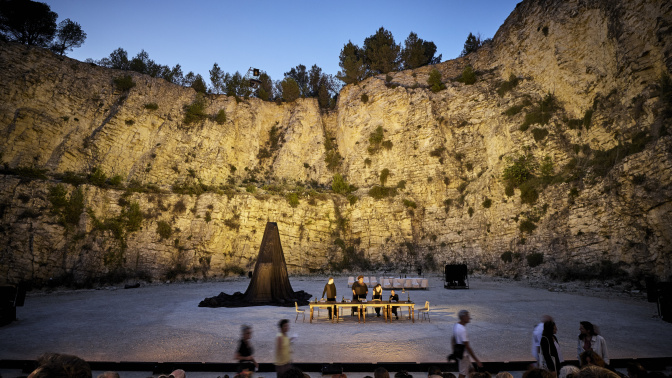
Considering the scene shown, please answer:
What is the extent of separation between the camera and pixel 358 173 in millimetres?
41188

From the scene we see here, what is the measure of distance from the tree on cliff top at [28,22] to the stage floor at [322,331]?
33.4 metres

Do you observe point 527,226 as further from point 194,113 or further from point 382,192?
point 194,113

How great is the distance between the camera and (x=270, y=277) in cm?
1644

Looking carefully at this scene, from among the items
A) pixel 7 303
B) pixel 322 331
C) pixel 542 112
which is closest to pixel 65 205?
pixel 7 303

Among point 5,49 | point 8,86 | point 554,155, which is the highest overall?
point 5,49

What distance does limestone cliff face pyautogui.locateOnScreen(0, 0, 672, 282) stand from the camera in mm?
20000

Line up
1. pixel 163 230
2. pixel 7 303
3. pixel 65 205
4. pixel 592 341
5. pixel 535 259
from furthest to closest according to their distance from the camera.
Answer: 1. pixel 163 230
2. pixel 65 205
3. pixel 535 259
4. pixel 7 303
5. pixel 592 341

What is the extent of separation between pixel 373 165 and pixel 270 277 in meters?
26.3

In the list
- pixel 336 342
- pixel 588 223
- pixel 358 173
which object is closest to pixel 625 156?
pixel 588 223

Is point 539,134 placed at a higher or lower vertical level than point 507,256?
higher

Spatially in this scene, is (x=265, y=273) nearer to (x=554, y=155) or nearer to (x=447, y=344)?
(x=447, y=344)

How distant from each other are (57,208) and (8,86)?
46.5 feet

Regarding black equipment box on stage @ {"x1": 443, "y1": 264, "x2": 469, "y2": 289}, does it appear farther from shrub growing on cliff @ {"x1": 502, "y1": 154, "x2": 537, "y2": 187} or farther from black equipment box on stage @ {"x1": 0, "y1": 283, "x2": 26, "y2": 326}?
black equipment box on stage @ {"x1": 0, "y1": 283, "x2": 26, "y2": 326}

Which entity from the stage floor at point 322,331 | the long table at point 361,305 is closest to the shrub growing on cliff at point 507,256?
the stage floor at point 322,331
